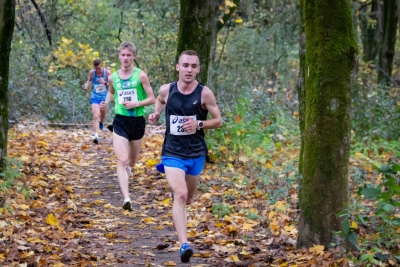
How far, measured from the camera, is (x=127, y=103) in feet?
28.9

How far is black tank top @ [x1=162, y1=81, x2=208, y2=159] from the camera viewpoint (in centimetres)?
623

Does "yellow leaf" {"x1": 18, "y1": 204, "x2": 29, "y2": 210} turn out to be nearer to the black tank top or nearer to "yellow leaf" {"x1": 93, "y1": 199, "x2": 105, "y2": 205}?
"yellow leaf" {"x1": 93, "y1": 199, "x2": 105, "y2": 205}

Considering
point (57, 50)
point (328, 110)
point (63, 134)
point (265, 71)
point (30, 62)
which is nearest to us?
point (328, 110)

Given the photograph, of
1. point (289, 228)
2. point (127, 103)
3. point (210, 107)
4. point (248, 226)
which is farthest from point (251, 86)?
point (210, 107)

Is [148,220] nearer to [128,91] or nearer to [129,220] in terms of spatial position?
[129,220]

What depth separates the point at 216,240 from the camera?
7031 mm

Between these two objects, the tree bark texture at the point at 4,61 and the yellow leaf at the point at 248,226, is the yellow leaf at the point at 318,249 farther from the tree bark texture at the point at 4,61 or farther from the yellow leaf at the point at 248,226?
the tree bark texture at the point at 4,61

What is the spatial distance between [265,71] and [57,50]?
924cm

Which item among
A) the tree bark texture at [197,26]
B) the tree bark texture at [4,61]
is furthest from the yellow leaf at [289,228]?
the tree bark texture at [197,26]

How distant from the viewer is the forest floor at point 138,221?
598 centimetres

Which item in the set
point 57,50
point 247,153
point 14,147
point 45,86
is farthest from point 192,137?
point 57,50

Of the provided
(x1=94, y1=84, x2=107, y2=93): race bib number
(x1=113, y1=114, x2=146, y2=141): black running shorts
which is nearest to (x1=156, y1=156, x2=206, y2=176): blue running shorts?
(x1=113, y1=114, x2=146, y2=141): black running shorts

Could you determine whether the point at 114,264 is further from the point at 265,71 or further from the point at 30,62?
the point at 265,71

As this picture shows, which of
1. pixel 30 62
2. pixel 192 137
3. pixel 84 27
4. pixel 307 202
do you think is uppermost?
pixel 84 27
